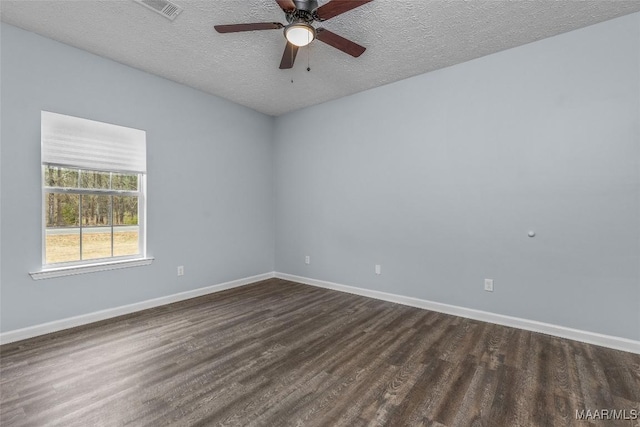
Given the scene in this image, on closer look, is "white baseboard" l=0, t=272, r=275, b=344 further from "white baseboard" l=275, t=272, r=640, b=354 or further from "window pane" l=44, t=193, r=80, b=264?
"white baseboard" l=275, t=272, r=640, b=354

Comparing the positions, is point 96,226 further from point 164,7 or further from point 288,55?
point 288,55

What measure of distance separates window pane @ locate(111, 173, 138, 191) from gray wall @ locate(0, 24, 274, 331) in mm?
195

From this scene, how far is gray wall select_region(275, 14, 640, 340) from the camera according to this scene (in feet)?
8.52

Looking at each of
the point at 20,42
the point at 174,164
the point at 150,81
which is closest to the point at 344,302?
the point at 174,164

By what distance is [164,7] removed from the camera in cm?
241

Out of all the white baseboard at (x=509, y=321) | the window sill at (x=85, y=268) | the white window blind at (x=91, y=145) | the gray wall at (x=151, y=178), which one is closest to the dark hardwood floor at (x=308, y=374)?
the white baseboard at (x=509, y=321)

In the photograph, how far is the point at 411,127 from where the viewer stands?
373 centimetres

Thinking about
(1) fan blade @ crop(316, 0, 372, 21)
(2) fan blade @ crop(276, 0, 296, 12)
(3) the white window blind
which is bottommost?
(3) the white window blind

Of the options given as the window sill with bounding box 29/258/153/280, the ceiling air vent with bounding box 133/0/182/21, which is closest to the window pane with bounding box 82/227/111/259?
the window sill with bounding box 29/258/153/280

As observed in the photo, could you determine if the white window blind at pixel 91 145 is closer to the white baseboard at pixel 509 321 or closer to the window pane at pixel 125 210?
the window pane at pixel 125 210

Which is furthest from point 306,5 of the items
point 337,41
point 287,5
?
point 337,41

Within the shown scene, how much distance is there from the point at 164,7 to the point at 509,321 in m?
4.40

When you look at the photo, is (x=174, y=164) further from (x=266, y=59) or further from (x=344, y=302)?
(x=344, y=302)

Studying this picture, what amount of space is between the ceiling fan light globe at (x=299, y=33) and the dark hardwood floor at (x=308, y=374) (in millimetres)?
2528
